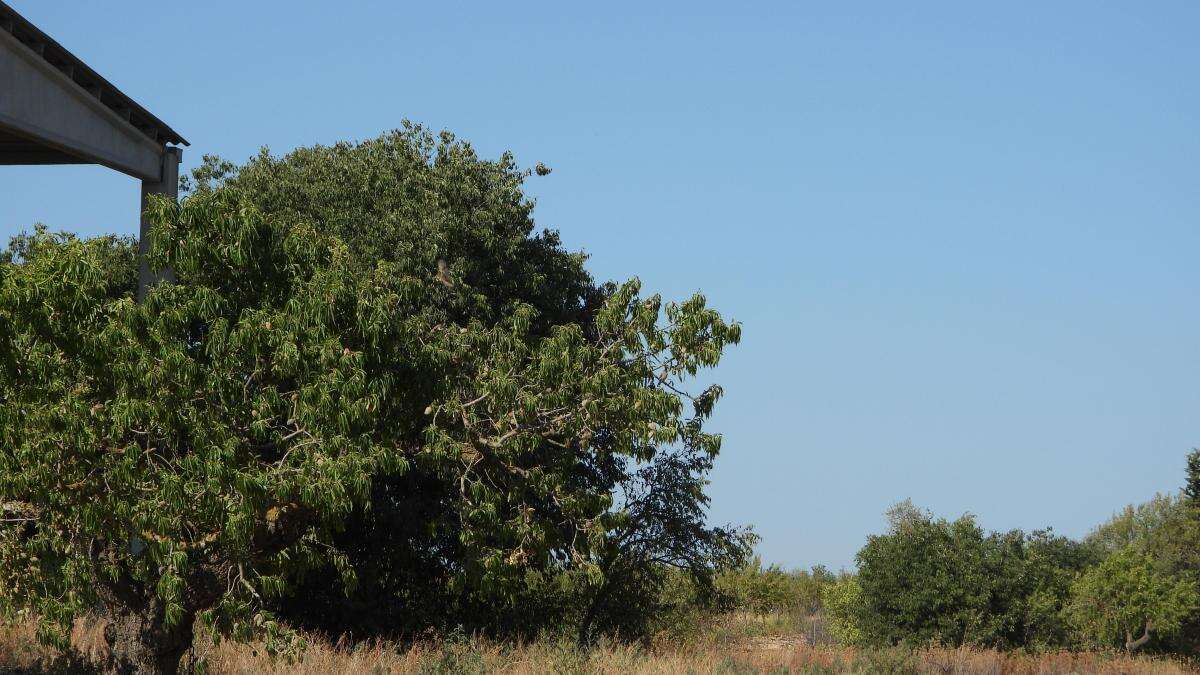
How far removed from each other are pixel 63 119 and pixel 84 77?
928mm

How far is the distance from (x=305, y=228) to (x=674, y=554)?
1254cm

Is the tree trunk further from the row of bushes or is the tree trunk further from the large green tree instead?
the row of bushes

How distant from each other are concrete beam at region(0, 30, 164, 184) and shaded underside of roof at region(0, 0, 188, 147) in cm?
18

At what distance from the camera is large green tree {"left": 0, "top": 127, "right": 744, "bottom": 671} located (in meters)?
16.0

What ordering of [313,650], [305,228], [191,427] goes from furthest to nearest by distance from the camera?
[313,650]
[305,228]
[191,427]

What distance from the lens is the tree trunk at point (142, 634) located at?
18.1m

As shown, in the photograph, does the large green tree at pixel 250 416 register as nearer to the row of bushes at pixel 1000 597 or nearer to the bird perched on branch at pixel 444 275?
the bird perched on branch at pixel 444 275

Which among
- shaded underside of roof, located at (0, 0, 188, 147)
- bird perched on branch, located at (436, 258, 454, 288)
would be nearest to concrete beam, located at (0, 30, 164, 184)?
shaded underside of roof, located at (0, 0, 188, 147)

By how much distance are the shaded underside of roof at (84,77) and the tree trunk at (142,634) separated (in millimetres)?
8007

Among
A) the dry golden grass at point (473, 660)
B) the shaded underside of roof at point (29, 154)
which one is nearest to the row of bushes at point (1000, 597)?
the dry golden grass at point (473, 660)

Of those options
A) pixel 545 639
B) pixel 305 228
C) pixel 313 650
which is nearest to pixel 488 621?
pixel 545 639

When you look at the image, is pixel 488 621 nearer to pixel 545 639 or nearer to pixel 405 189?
pixel 545 639

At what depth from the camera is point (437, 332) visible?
21266 millimetres

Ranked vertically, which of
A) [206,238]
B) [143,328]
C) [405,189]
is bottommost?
[143,328]
